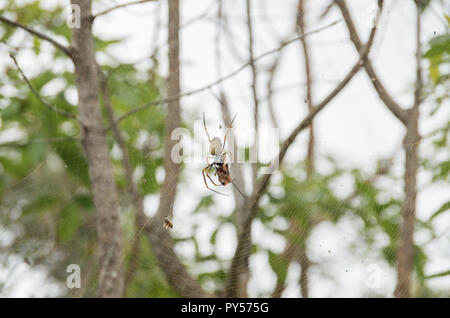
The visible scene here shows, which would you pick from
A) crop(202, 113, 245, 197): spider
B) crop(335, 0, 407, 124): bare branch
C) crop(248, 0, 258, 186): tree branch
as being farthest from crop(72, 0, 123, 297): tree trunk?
crop(335, 0, 407, 124): bare branch

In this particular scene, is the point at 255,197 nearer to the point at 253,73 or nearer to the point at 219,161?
the point at 219,161

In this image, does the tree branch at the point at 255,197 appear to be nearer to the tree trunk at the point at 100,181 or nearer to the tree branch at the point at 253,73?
the tree branch at the point at 253,73

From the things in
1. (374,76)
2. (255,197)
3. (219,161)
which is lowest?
(255,197)

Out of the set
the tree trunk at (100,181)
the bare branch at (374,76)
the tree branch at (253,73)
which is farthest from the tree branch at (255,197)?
the tree trunk at (100,181)

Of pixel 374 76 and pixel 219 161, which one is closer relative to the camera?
pixel 219 161

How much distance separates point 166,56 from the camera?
1.71m

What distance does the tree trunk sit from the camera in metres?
1.61

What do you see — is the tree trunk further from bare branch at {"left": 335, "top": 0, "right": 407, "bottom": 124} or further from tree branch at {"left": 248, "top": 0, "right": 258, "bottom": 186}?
bare branch at {"left": 335, "top": 0, "right": 407, "bottom": 124}

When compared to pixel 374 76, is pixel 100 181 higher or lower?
lower

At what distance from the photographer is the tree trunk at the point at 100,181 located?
→ 1.61 meters

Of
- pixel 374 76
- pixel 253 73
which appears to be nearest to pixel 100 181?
pixel 253 73

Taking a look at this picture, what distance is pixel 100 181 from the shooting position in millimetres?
1638

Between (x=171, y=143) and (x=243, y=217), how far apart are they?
355mm
